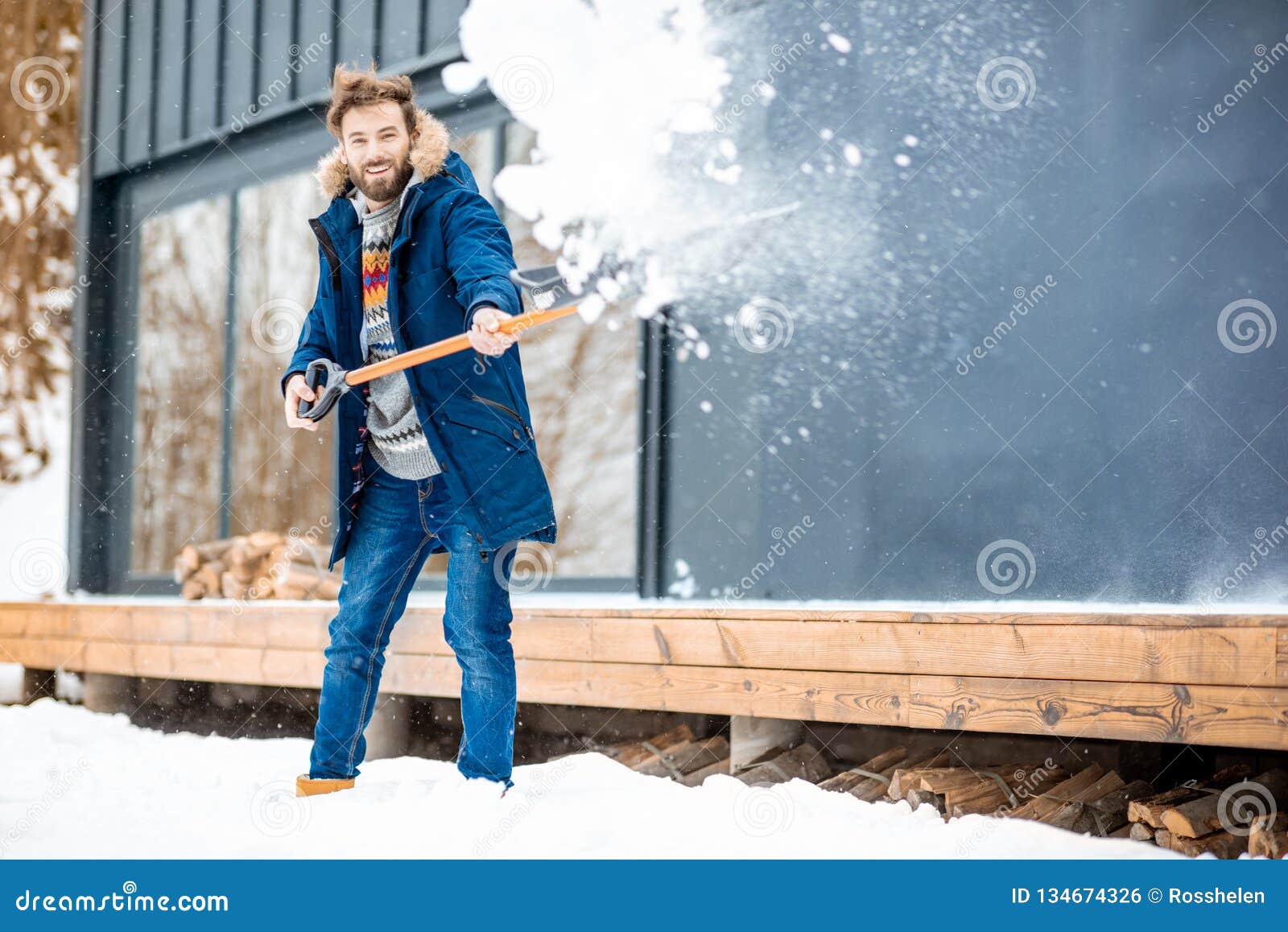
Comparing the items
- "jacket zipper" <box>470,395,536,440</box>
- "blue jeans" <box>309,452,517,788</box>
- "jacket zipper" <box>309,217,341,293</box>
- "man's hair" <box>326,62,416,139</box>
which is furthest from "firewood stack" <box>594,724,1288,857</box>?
"man's hair" <box>326,62,416,139</box>

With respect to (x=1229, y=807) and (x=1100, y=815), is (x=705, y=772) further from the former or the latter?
(x=1229, y=807)

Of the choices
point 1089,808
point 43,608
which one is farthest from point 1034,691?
point 43,608

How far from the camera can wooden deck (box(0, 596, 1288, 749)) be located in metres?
1.95

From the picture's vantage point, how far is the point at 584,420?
4121 mm

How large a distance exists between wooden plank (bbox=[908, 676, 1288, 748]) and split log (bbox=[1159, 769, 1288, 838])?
131mm

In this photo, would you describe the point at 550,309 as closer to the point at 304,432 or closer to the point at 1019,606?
the point at 1019,606

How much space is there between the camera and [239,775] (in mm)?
2727

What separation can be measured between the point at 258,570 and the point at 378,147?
97.2 inches

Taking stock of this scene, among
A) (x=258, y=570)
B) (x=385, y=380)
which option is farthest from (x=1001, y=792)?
(x=258, y=570)

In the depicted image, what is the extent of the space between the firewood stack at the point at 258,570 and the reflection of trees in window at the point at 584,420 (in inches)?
33.1

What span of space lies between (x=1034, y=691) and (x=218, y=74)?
411cm

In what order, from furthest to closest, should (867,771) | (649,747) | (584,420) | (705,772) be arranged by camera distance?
(584,420) < (649,747) < (705,772) < (867,771)

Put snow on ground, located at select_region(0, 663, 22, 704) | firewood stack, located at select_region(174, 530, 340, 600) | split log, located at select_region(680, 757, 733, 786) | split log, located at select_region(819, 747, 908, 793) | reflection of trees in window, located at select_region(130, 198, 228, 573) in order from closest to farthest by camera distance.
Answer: split log, located at select_region(819, 747, 908, 793), split log, located at select_region(680, 757, 733, 786), firewood stack, located at select_region(174, 530, 340, 600), snow on ground, located at select_region(0, 663, 22, 704), reflection of trees in window, located at select_region(130, 198, 228, 573)

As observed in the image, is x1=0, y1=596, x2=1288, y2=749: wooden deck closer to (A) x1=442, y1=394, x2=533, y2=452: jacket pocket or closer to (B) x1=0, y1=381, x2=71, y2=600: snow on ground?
(A) x1=442, y1=394, x2=533, y2=452: jacket pocket
